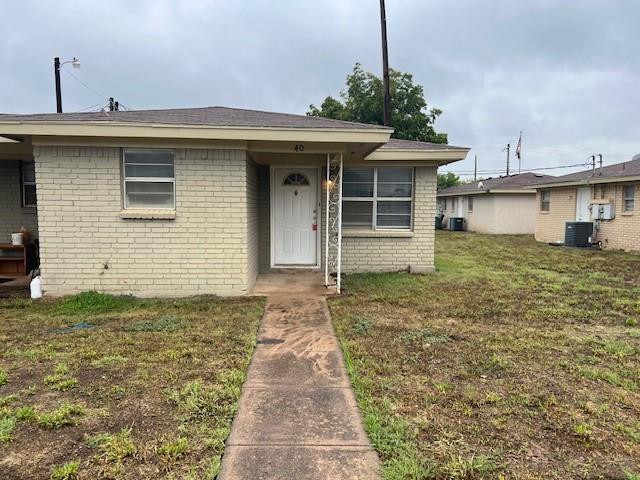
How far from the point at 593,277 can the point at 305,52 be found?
2161cm

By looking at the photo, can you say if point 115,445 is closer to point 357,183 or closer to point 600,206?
point 357,183

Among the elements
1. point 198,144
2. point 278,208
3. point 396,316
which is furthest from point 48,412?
point 278,208

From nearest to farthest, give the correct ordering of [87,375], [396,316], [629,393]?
[629,393] → [87,375] → [396,316]

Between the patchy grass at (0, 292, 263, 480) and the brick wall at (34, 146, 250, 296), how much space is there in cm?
110

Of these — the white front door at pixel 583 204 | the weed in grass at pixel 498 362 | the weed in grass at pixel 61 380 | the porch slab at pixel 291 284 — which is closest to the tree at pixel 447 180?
the white front door at pixel 583 204

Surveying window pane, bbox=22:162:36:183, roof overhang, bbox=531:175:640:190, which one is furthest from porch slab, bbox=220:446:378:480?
roof overhang, bbox=531:175:640:190

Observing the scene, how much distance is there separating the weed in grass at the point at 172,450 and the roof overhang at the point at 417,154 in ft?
24.0

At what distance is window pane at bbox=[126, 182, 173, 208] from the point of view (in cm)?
730

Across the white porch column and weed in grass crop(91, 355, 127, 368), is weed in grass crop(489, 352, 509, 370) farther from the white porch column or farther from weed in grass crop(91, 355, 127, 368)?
the white porch column

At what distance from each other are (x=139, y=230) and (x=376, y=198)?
509cm

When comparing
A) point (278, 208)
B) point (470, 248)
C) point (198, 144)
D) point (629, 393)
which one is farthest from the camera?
point (470, 248)

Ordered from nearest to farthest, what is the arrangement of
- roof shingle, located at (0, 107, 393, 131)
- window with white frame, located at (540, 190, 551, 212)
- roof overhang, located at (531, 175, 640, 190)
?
roof shingle, located at (0, 107, 393, 131) → roof overhang, located at (531, 175, 640, 190) → window with white frame, located at (540, 190, 551, 212)

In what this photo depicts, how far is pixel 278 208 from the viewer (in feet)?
31.7

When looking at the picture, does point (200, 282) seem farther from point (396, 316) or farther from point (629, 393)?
point (629, 393)
